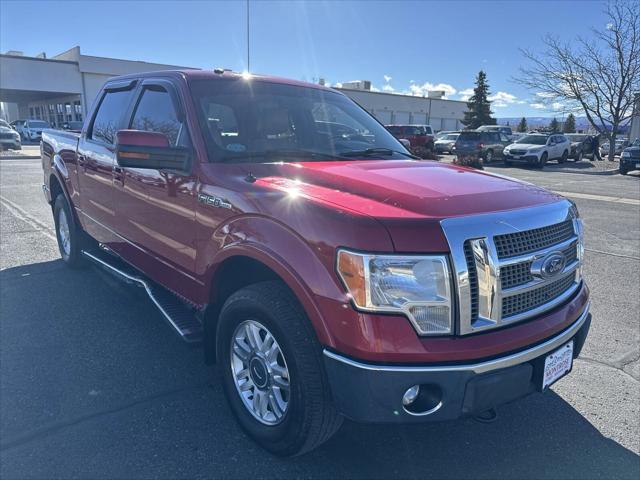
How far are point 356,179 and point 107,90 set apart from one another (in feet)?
10.7

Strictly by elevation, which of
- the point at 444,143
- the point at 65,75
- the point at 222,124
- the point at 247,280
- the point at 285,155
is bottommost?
the point at 247,280

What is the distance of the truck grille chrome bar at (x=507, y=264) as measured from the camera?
2008mm

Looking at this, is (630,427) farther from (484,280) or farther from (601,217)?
(601,217)

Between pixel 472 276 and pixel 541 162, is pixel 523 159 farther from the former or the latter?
pixel 472 276

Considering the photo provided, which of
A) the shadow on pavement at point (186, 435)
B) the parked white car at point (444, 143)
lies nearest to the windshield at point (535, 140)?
the parked white car at point (444, 143)

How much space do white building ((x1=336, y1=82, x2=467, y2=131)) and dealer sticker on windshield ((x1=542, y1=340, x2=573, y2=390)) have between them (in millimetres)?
49758

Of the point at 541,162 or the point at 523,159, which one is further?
the point at 541,162

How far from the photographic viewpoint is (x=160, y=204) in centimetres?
327

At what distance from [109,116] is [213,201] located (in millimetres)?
2312

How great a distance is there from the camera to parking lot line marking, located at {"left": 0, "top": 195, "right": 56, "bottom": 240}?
7.53 meters

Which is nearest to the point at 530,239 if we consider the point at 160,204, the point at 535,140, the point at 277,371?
the point at 277,371

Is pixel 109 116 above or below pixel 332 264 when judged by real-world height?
above

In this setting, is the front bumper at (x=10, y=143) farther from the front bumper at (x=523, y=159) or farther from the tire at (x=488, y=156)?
the front bumper at (x=523, y=159)

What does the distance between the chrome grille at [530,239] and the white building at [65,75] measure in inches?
1447
